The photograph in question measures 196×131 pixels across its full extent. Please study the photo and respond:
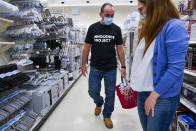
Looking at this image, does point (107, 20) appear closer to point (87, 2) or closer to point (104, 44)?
point (104, 44)

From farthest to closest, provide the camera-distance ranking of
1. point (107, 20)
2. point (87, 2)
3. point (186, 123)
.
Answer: point (87, 2), point (107, 20), point (186, 123)

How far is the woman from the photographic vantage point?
124cm

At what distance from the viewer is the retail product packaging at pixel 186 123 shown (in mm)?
2166

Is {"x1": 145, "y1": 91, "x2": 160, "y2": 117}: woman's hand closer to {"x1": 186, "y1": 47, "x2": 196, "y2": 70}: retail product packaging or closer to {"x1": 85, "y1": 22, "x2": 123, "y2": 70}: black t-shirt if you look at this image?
→ {"x1": 186, "y1": 47, "x2": 196, "y2": 70}: retail product packaging

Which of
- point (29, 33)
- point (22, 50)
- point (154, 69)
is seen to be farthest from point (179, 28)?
point (22, 50)

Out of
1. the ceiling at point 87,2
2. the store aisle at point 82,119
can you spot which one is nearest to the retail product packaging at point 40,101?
the store aisle at point 82,119

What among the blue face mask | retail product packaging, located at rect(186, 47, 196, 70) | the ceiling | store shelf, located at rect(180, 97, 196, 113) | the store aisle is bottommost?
the store aisle

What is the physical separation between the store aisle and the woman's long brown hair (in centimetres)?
200

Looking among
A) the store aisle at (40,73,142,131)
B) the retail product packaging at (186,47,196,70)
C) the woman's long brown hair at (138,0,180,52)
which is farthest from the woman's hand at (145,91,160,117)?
the store aisle at (40,73,142,131)

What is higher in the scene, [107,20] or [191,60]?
[107,20]

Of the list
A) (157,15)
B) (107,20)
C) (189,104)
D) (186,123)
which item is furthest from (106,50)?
(157,15)

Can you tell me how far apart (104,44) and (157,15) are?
1737mm

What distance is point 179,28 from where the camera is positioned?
48.6 inches

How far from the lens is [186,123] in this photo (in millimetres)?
2201
